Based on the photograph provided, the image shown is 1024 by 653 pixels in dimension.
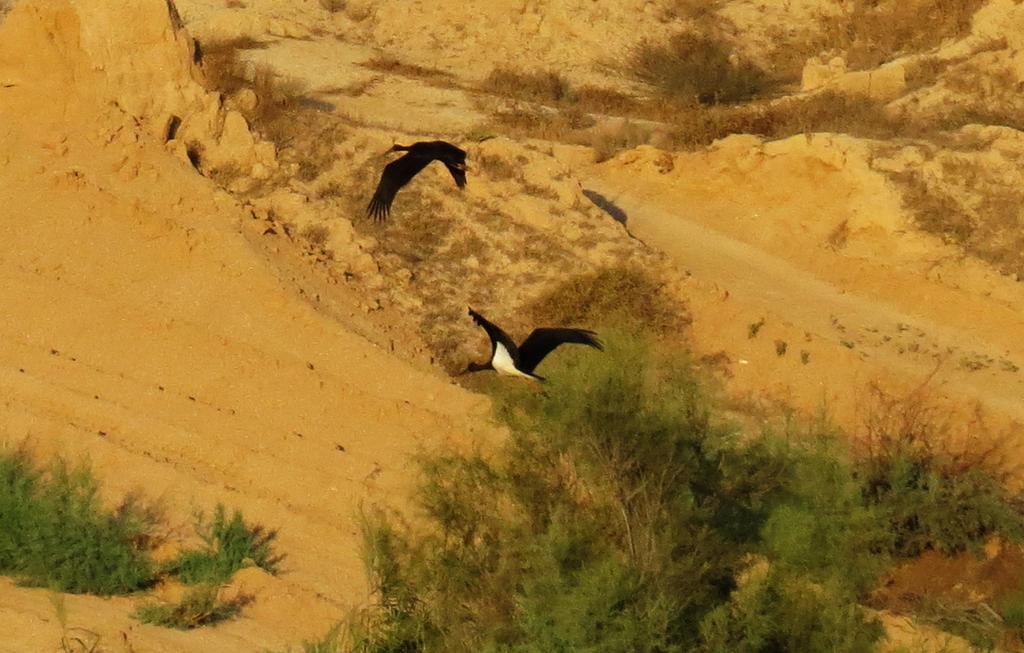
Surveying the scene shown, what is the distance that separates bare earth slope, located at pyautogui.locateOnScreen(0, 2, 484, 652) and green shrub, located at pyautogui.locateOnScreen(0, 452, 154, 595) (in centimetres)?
15

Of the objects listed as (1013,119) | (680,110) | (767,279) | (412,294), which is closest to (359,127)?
(412,294)

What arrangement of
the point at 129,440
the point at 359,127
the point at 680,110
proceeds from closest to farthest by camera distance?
the point at 129,440
the point at 359,127
the point at 680,110

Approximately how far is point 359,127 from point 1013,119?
232 inches

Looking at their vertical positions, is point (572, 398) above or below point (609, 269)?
above

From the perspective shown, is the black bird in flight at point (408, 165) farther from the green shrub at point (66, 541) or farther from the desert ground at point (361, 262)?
the green shrub at point (66, 541)

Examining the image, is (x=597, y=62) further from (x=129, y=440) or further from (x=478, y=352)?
(x=129, y=440)

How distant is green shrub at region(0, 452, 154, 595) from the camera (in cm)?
1047

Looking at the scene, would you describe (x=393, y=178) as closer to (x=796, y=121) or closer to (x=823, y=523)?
(x=823, y=523)

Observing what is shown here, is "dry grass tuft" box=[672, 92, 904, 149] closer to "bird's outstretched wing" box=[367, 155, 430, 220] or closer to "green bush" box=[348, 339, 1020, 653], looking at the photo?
"bird's outstretched wing" box=[367, 155, 430, 220]

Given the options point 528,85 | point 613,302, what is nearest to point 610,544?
point 613,302

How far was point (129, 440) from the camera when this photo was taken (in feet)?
39.1

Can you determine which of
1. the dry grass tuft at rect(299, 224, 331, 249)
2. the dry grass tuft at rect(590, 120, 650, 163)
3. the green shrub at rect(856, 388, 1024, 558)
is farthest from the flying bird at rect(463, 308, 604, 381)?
the dry grass tuft at rect(590, 120, 650, 163)

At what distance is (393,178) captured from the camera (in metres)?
12.1

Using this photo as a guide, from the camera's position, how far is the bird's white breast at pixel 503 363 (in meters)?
9.84
